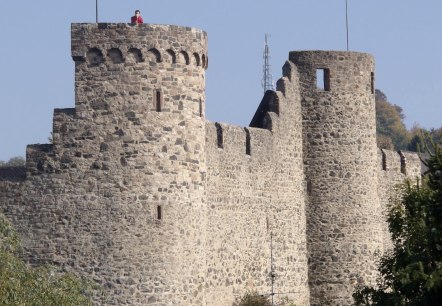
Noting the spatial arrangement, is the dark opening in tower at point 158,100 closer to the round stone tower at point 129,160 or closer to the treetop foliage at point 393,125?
the round stone tower at point 129,160

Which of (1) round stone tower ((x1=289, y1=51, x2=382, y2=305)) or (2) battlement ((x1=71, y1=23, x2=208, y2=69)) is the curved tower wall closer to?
(2) battlement ((x1=71, y1=23, x2=208, y2=69))

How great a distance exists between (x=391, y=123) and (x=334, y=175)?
106515 mm

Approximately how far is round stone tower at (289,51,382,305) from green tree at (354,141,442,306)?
37.1ft

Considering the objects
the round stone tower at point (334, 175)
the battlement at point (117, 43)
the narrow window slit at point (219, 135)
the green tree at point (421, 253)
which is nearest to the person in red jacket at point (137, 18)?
the battlement at point (117, 43)

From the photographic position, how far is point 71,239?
38.5 m

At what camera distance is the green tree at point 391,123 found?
14475cm

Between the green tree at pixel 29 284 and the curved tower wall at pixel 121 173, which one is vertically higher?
the curved tower wall at pixel 121 173

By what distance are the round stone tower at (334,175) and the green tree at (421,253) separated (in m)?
11.3

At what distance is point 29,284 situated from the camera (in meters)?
33.6

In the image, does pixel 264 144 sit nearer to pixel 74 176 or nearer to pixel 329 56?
pixel 329 56

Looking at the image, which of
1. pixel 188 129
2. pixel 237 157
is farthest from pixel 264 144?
pixel 188 129

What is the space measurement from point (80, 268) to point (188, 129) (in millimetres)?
3680

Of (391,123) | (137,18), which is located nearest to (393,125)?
(391,123)

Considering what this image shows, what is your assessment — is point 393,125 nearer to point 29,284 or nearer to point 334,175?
point 334,175
